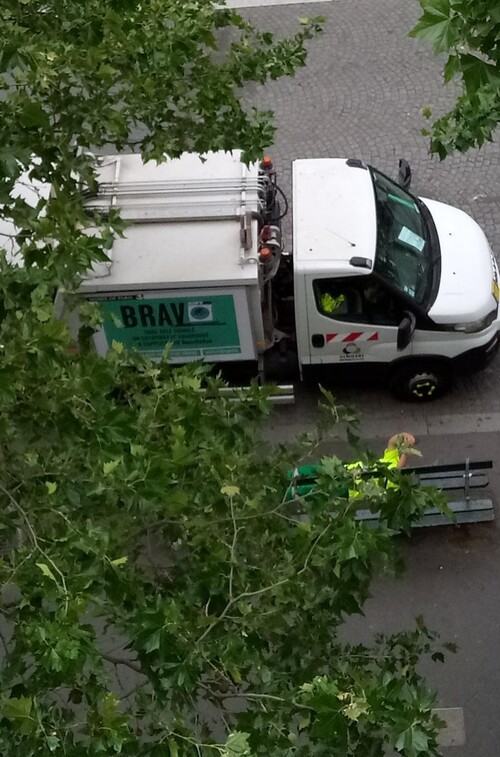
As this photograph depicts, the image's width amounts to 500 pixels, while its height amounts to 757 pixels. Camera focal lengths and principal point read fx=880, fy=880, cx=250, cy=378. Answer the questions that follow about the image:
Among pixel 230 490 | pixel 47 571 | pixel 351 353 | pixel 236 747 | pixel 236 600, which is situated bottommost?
pixel 351 353

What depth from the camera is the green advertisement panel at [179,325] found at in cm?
755

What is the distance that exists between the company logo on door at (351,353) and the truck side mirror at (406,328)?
1.30 ft

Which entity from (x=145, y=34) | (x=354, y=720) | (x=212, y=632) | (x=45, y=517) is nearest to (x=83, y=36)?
(x=145, y=34)

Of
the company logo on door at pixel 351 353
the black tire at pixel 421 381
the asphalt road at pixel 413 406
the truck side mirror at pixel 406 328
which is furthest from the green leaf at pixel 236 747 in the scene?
the black tire at pixel 421 381

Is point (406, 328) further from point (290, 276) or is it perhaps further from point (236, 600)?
point (236, 600)

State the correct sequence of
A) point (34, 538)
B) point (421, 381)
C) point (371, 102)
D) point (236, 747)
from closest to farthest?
point (236, 747), point (34, 538), point (421, 381), point (371, 102)

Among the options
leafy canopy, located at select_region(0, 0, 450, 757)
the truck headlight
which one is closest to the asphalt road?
the truck headlight

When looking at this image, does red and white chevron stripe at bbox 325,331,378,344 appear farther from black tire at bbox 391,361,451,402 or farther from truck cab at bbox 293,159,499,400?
black tire at bbox 391,361,451,402

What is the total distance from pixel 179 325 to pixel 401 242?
→ 7.25 ft

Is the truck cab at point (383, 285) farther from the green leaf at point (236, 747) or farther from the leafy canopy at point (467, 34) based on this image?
the green leaf at point (236, 747)

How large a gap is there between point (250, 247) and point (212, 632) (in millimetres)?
4480

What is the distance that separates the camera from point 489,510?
25.7ft

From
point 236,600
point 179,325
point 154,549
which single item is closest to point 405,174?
point 179,325

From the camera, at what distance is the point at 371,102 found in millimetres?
12039
